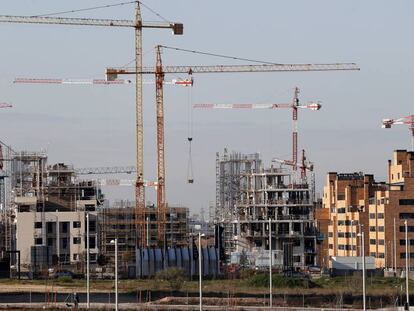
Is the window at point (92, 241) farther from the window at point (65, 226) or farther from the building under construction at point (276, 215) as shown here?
the building under construction at point (276, 215)

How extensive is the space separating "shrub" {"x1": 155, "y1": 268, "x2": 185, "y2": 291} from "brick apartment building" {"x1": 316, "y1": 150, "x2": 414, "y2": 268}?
29.0 meters

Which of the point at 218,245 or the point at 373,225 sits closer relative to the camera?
the point at 218,245

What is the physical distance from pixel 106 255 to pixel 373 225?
31.7 metres

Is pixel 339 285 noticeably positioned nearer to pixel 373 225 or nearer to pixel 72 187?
pixel 373 225

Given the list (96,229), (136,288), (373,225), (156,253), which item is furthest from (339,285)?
(96,229)

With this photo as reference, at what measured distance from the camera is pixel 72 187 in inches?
5861

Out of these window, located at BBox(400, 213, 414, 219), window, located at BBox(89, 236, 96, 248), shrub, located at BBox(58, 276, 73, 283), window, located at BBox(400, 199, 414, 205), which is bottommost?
shrub, located at BBox(58, 276, 73, 283)

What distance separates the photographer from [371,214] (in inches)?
5256

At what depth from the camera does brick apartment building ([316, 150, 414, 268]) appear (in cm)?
12562

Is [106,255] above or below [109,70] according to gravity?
below

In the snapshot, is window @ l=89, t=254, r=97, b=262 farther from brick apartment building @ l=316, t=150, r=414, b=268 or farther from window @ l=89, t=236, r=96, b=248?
brick apartment building @ l=316, t=150, r=414, b=268

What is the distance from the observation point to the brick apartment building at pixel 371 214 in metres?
126

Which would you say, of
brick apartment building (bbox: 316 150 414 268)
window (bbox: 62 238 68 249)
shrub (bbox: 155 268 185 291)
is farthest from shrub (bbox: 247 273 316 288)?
window (bbox: 62 238 68 249)

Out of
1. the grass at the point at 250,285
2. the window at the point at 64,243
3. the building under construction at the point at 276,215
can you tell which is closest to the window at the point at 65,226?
the window at the point at 64,243
